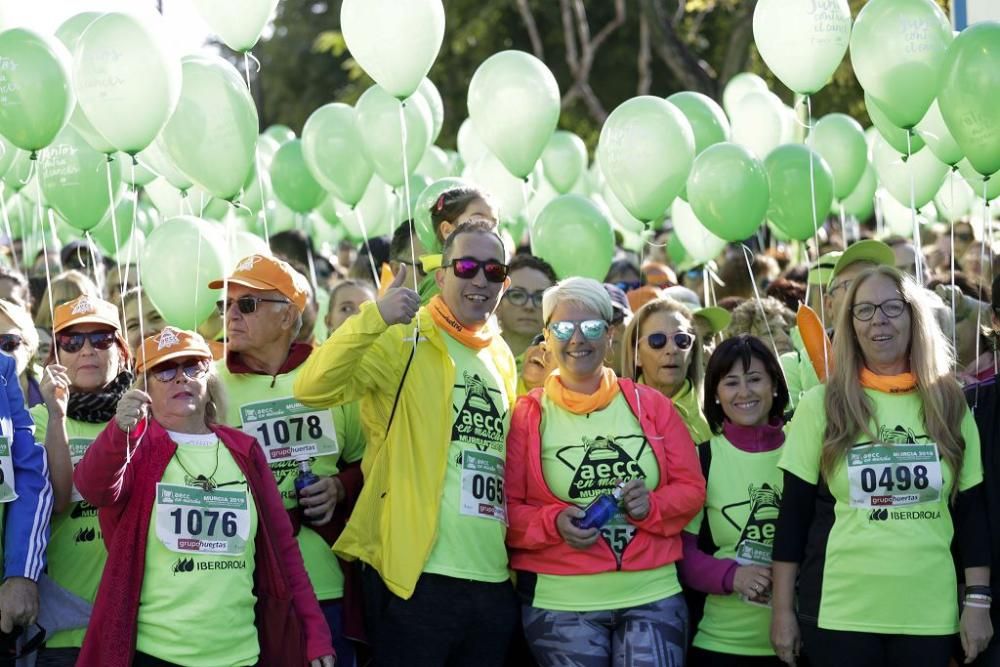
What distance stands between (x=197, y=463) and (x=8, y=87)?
63.2 inches

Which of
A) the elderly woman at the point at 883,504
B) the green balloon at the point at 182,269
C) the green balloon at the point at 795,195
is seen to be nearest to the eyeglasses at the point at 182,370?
the green balloon at the point at 182,269

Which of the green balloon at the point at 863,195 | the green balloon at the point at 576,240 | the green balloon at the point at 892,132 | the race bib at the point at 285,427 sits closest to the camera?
the race bib at the point at 285,427

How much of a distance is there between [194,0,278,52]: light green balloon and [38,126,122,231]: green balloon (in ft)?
3.11

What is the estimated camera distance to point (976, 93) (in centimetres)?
472

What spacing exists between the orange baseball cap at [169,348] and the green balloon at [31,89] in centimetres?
116

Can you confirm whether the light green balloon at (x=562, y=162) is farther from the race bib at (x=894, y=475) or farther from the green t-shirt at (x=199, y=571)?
the green t-shirt at (x=199, y=571)

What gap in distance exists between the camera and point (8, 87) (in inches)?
182

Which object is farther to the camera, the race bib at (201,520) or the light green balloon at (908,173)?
the light green balloon at (908,173)

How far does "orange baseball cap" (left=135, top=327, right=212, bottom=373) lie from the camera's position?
12.9ft

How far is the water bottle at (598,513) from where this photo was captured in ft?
13.2

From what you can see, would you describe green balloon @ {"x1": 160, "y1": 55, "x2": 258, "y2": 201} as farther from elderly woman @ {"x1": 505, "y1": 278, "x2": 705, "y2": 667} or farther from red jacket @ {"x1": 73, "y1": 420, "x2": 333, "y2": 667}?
elderly woman @ {"x1": 505, "y1": 278, "x2": 705, "y2": 667}

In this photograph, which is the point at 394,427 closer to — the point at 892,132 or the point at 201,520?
the point at 201,520

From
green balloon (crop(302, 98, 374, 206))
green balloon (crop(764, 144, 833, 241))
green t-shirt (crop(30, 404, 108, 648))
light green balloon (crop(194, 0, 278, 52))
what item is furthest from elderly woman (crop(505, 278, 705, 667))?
green balloon (crop(302, 98, 374, 206))

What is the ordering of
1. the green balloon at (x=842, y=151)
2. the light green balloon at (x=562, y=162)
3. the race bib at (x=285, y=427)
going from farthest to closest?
the light green balloon at (x=562, y=162) < the green balloon at (x=842, y=151) < the race bib at (x=285, y=427)
